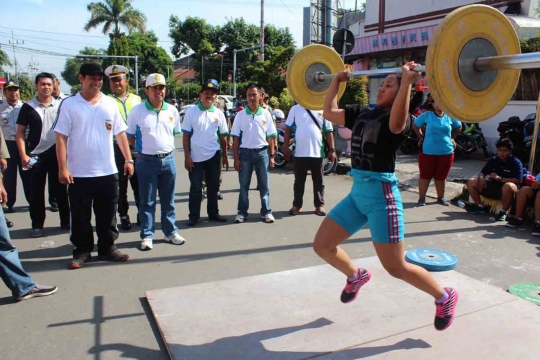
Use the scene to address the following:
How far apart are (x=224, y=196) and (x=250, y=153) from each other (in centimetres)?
198

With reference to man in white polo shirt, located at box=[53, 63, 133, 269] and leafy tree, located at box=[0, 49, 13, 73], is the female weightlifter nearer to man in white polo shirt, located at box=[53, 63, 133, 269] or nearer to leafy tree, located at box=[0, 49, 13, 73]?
man in white polo shirt, located at box=[53, 63, 133, 269]

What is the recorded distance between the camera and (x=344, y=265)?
315 cm

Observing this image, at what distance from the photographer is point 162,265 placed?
15.2 feet

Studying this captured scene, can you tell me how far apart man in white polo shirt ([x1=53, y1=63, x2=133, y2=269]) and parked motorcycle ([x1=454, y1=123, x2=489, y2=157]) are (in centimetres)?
1008

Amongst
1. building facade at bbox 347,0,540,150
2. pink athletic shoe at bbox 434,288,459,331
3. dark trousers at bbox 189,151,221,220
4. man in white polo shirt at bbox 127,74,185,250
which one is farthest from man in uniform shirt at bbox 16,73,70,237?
building facade at bbox 347,0,540,150

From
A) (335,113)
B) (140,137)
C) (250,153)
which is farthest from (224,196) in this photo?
(335,113)

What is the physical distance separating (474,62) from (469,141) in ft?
33.6

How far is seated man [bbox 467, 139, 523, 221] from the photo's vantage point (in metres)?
6.29

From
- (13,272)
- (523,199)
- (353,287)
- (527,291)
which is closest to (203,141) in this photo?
(13,272)

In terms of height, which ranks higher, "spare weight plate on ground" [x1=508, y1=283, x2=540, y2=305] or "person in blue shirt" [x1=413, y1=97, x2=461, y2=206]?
"person in blue shirt" [x1=413, y1=97, x2=461, y2=206]

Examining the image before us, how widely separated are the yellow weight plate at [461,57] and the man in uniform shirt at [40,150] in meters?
4.77

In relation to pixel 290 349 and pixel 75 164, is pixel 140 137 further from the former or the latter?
pixel 290 349

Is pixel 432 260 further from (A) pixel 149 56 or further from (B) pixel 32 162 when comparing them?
(A) pixel 149 56

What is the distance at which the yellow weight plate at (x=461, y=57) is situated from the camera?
8.43 ft
